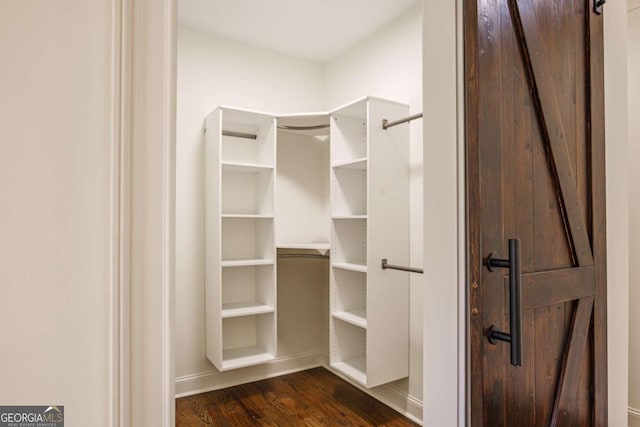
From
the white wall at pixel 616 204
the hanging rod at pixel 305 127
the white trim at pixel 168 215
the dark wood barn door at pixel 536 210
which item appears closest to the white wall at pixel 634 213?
the white wall at pixel 616 204

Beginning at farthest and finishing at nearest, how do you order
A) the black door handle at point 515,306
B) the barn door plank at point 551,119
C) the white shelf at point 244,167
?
the white shelf at point 244,167 < the barn door plank at point 551,119 < the black door handle at point 515,306

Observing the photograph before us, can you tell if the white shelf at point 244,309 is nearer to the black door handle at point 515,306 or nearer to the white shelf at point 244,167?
the white shelf at point 244,167

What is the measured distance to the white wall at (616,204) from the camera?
5.55ft

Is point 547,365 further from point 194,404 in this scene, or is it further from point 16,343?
point 194,404

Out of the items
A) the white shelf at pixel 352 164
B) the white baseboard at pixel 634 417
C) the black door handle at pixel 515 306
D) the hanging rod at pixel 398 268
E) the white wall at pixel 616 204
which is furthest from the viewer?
the white shelf at pixel 352 164

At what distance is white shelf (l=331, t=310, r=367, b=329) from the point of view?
7.85 feet

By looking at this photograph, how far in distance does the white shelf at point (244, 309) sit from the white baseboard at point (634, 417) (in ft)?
7.60

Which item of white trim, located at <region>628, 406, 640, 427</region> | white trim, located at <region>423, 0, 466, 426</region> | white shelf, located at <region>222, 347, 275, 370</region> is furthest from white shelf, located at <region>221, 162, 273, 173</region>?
white trim, located at <region>628, 406, 640, 427</region>

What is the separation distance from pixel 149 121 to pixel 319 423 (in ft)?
7.30

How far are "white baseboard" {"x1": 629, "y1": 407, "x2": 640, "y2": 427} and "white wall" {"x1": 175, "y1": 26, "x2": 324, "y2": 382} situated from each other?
2.73m

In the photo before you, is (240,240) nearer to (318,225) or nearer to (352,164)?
(318,225)

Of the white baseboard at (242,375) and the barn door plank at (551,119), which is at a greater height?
the barn door plank at (551,119)

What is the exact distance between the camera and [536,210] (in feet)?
4.36

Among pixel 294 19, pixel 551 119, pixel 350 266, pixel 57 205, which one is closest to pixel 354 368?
pixel 350 266
